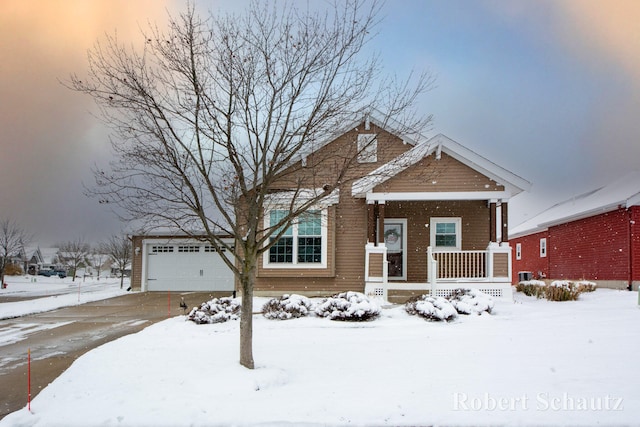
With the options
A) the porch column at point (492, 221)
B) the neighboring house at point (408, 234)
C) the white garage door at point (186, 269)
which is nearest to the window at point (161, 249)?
the white garage door at point (186, 269)

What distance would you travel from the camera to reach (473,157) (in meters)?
13.1

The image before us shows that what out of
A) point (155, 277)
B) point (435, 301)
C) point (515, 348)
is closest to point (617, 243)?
point (435, 301)

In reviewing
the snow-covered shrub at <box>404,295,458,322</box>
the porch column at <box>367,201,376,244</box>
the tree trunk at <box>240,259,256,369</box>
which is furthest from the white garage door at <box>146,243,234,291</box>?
the tree trunk at <box>240,259,256,369</box>

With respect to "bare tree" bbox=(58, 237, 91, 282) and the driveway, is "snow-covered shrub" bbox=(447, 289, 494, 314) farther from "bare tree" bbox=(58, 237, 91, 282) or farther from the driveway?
"bare tree" bbox=(58, 237, 91, 282)

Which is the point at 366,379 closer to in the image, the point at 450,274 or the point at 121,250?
the point at 450,274

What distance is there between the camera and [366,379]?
255 inches

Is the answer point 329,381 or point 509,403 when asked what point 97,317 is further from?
point 509,403

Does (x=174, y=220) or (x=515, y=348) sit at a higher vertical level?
(x=174, y=220)

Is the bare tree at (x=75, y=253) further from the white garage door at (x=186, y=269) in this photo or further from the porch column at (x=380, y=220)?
the porch column at (x=380, y=220)

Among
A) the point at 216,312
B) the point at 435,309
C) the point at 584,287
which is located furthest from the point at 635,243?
the point at 216,312

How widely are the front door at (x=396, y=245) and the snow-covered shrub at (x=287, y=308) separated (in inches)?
181

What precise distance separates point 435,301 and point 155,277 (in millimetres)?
17352

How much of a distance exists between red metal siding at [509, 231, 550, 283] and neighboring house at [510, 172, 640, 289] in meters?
0.05

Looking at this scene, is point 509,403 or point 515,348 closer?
point 509,403
